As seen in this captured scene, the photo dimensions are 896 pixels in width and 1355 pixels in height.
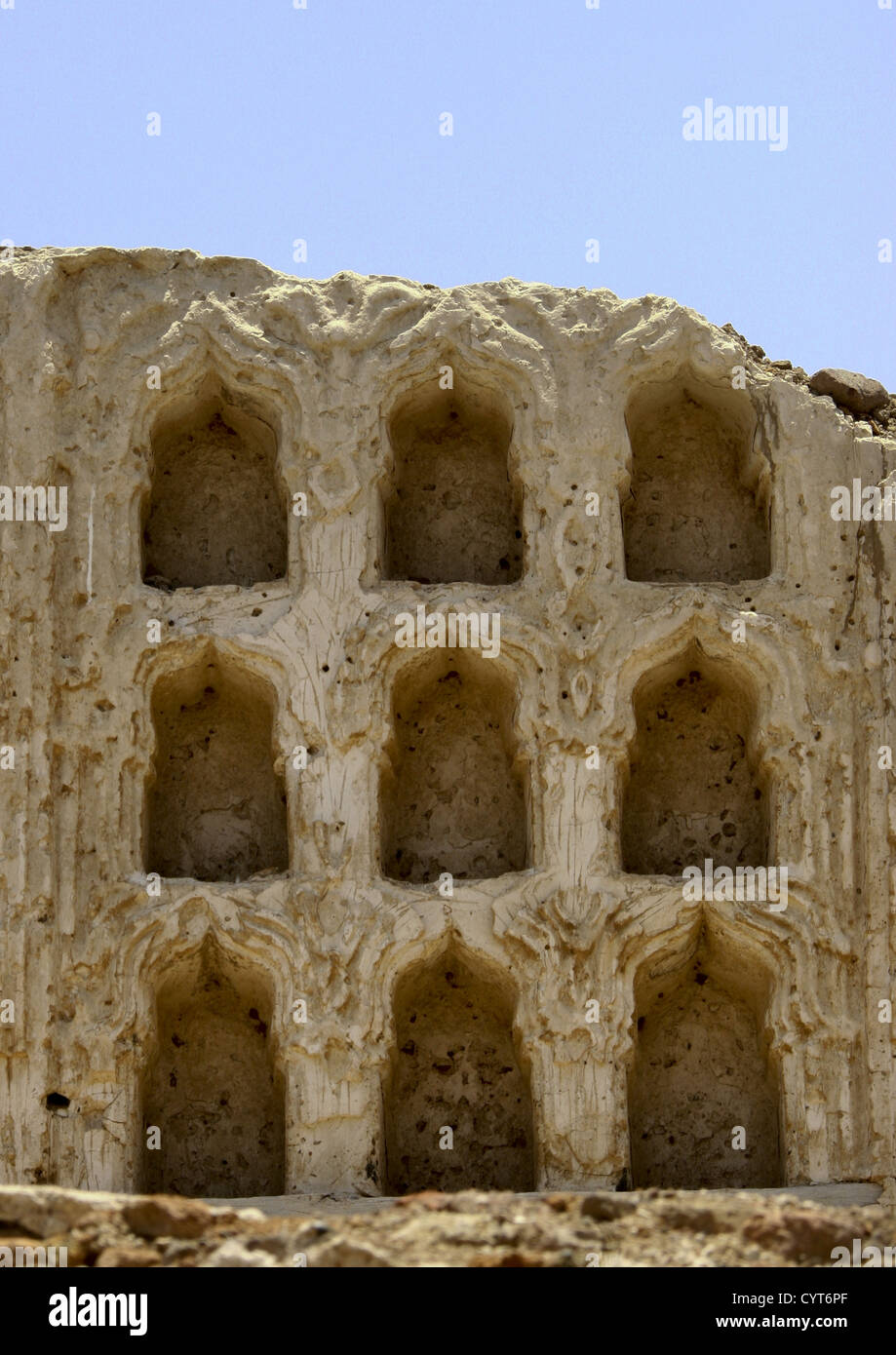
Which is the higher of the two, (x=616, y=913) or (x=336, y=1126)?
(x=616, y=913)

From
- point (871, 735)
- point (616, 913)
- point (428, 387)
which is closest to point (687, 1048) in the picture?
point (616, 913)

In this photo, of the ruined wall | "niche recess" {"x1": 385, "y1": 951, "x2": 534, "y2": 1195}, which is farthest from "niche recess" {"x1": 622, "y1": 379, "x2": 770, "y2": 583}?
"niche recess" {"x1": 385, "y1": 951, "x2": 534, "y2": 1195}

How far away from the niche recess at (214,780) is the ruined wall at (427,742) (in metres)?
0.02

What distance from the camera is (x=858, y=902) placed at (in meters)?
12.9

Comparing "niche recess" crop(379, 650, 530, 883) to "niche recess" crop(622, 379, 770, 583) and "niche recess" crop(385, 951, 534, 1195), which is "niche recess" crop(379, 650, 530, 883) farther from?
"niche recess" crop(622, 379, 770, 583)

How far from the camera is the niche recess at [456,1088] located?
12891mm

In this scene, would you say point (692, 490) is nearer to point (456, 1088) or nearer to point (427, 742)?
point (427, 742)

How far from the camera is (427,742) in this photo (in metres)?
13.6

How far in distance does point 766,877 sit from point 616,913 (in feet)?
2.72

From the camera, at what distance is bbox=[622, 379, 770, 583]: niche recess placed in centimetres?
1399

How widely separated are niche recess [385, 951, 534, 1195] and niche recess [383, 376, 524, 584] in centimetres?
238
